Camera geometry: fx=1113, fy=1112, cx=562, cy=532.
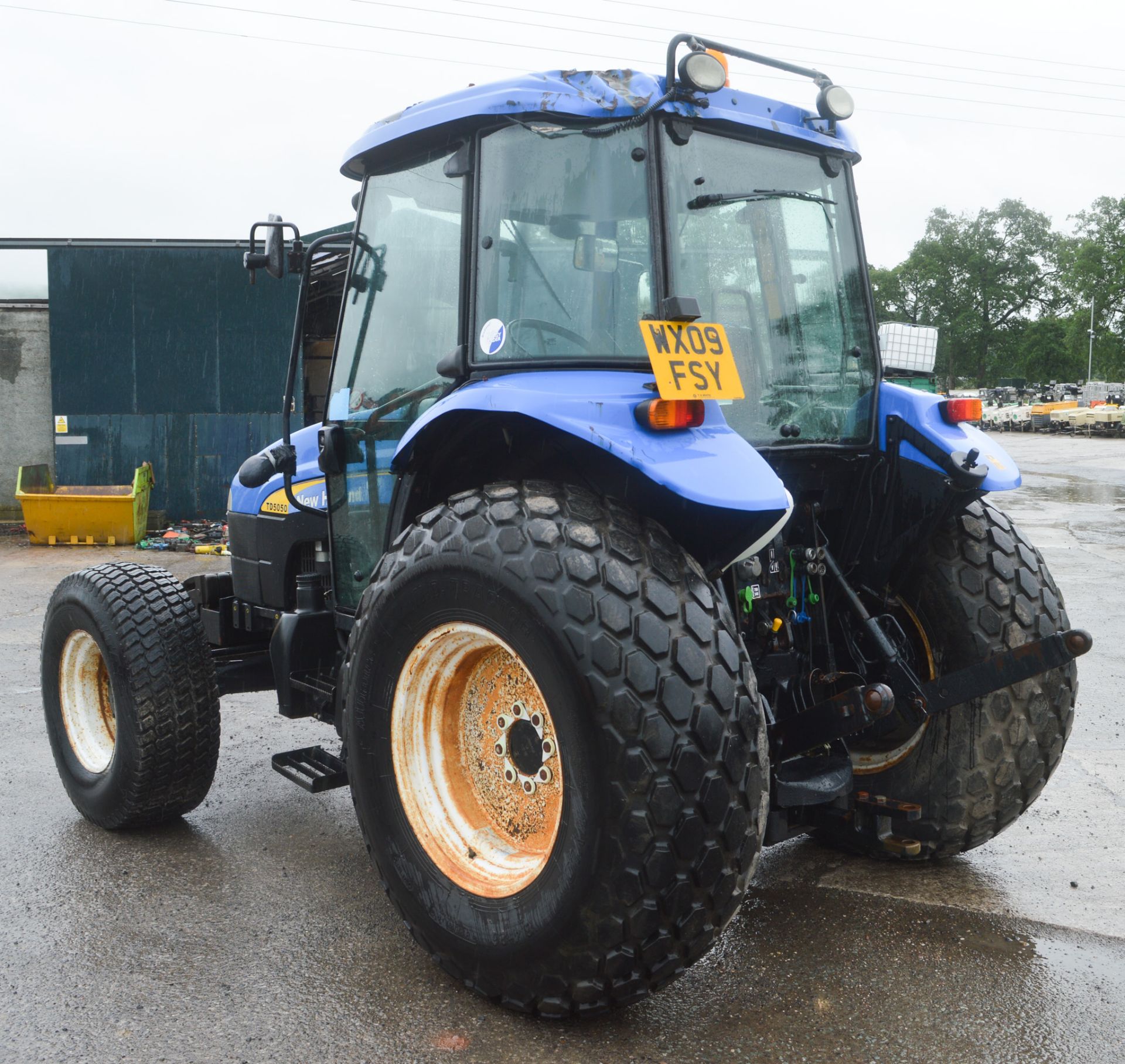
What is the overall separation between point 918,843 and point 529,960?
1681mm

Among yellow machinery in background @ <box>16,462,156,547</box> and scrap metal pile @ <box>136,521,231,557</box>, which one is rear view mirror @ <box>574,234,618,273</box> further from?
yellow machinery in background @ <box>16,462,156,547</box>

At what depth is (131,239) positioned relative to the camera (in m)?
14.5

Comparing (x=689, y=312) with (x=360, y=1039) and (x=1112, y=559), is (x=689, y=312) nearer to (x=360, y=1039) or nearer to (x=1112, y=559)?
(x=360, y=1039)

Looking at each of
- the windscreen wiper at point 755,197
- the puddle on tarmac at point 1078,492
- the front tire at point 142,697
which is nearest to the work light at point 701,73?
the windscreen wiper at point 755,197

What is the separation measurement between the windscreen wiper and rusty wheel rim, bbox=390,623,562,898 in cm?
136

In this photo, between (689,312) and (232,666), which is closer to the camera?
(689,312)

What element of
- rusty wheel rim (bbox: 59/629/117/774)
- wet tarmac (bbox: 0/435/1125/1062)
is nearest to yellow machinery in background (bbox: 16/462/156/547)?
wet tarmac (bbox: 0/435/1125/1062)

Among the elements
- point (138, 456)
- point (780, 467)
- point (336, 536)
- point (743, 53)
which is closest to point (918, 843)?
point (780, 467)

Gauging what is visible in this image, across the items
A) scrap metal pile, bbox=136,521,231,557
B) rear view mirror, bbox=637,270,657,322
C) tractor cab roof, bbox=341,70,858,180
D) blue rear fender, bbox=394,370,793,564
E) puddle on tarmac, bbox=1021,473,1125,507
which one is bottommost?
scrap metal pile, bbox=136,521,231,557

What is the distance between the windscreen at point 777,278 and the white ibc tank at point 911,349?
0.74m

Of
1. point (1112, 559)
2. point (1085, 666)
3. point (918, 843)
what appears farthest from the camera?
point (1112, 559)

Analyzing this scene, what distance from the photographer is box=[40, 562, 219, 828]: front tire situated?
13.4ft

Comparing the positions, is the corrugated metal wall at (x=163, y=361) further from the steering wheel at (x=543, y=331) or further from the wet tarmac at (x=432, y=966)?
the steering wheel at (x=543, y=331)

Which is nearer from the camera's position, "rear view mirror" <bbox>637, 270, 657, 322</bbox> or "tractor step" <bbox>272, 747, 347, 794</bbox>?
"rear view mirror" <bbox>637, 270, 657, 322</bbox>
